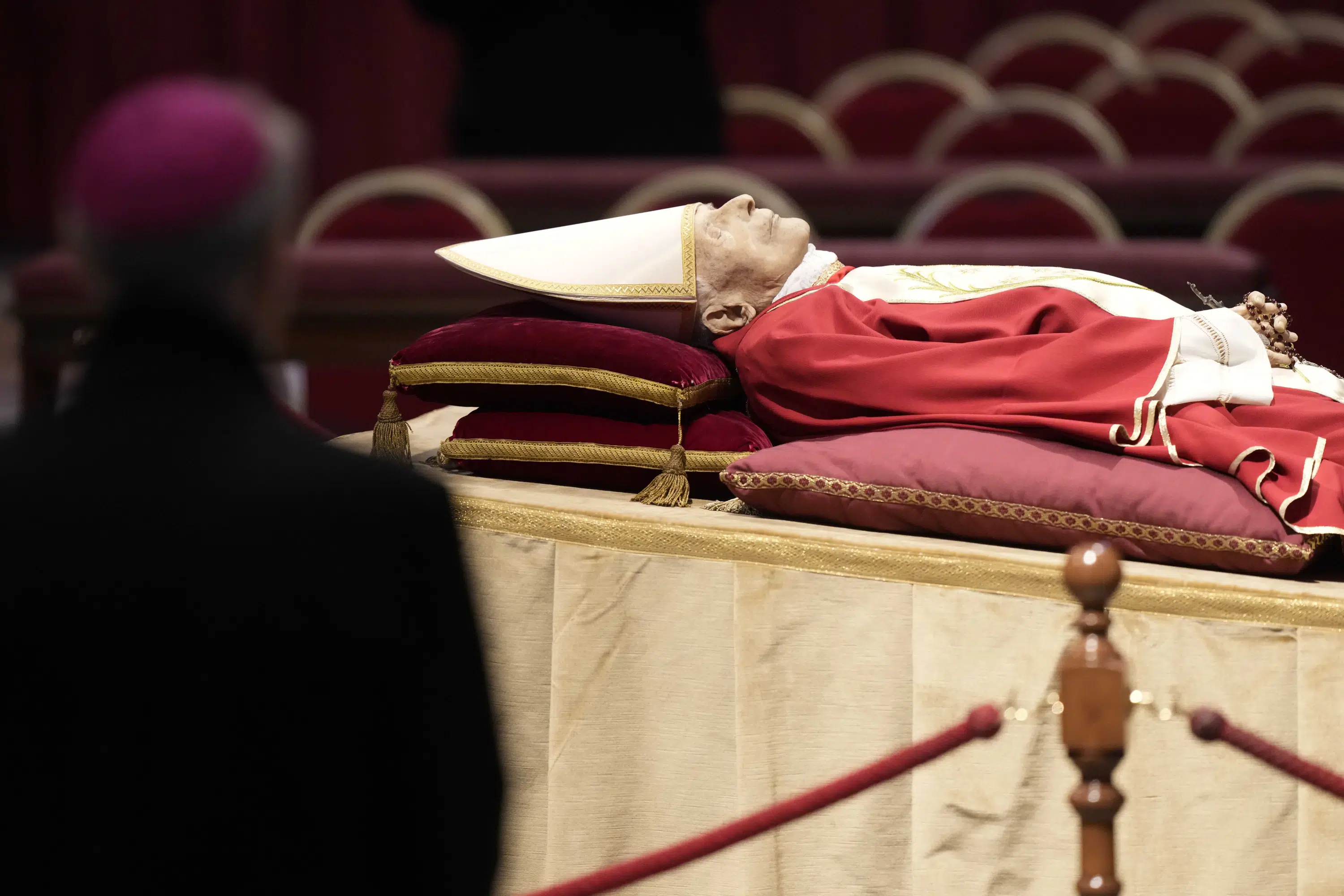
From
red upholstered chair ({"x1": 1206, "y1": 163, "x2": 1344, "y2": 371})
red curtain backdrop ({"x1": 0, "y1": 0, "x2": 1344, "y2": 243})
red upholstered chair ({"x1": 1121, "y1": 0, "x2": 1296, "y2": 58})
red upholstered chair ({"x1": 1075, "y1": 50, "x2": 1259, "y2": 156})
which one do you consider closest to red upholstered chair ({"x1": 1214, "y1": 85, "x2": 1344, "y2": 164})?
red upholstered chair ({"x1": 1075, "y1": 50, "x2": 1259, "y2": 156})

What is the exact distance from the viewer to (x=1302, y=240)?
4.09 meters

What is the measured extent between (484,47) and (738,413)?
116 inches

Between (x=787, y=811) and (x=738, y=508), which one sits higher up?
(x=738, y=508)

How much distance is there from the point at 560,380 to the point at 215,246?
1285 mm

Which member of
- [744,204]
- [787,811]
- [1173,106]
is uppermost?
[1173,106]

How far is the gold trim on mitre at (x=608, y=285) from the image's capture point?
2.28 meters

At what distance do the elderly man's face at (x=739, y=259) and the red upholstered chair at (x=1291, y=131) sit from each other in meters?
3.22

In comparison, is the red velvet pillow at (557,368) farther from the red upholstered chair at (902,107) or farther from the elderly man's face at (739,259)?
the red upholstered chair at (902,107)

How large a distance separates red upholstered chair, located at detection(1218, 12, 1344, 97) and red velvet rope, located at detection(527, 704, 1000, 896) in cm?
529

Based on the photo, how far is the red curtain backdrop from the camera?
8.00m

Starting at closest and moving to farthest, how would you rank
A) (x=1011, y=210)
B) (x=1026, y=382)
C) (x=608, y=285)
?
(x=1026, y=382)
(x=608, y=285)
(x=1011, y=210)

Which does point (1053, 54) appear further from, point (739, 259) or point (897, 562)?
point (897, 562)

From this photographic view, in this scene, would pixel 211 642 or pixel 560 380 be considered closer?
pixel 211 642

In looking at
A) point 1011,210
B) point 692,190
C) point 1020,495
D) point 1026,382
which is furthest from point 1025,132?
point 1020,495
